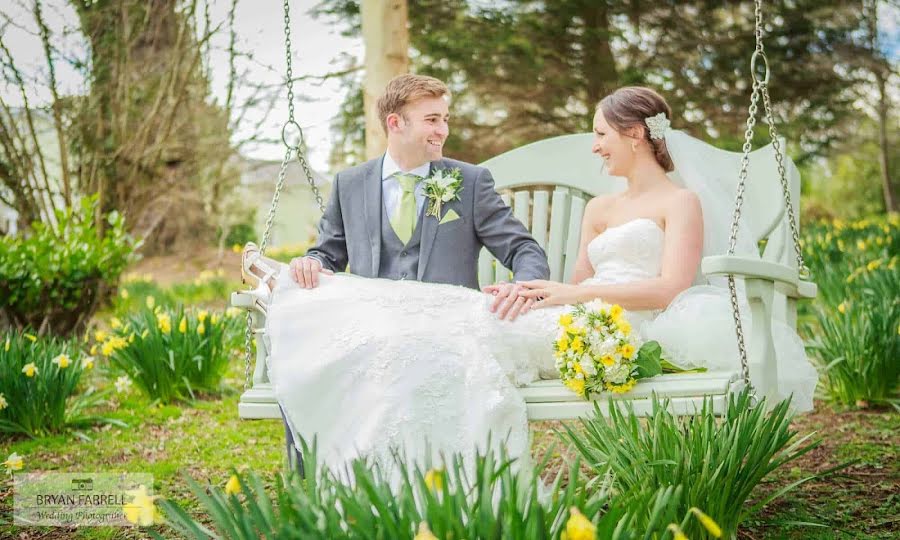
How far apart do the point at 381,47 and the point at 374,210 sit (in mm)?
1770

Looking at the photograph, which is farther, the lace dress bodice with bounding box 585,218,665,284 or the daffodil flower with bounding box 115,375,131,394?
the daffodil flower with bounding box 115,375,131,394

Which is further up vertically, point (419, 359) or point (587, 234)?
point (587, 234)

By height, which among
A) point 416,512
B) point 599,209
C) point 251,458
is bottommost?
point 251,458

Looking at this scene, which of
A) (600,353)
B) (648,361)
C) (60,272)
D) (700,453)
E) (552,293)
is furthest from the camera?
(60,272)

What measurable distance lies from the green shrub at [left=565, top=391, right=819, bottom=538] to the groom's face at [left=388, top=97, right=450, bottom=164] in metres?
1.28

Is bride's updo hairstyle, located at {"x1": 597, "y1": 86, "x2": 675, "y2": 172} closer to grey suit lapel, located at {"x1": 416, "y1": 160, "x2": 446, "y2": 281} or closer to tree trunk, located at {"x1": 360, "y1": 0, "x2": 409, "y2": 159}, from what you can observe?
grey suit lapel, located at {"x1": 416, "y1": 160, "x2": 446, "y2": 281}

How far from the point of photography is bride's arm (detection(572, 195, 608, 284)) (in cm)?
350

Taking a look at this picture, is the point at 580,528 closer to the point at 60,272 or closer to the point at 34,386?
the point at 34,386

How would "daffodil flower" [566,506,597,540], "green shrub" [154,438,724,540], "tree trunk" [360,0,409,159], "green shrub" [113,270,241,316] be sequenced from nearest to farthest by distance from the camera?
1. "daffodil flower" [566,506,597,540]
2. "green shrub" [154,438,724,540]
3. "tree trunk" [360,0,409,159]
4. "green shrub" [113,270,241,316]

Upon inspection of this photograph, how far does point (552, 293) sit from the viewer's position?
2998 millimetres

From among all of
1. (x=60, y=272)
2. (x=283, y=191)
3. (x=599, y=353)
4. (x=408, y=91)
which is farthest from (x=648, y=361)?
(x=283, y=191)

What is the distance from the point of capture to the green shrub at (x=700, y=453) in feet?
7.64

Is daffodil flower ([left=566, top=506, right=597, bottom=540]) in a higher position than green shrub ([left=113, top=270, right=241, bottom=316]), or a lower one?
lower

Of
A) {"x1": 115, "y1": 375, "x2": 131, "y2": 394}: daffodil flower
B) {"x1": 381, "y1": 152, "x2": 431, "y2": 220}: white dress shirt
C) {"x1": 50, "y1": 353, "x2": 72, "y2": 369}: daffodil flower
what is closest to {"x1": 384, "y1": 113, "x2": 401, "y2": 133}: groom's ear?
{"x1": 381, "y1": 152, "x2": 431, "y2": 220}: white dress shirt
